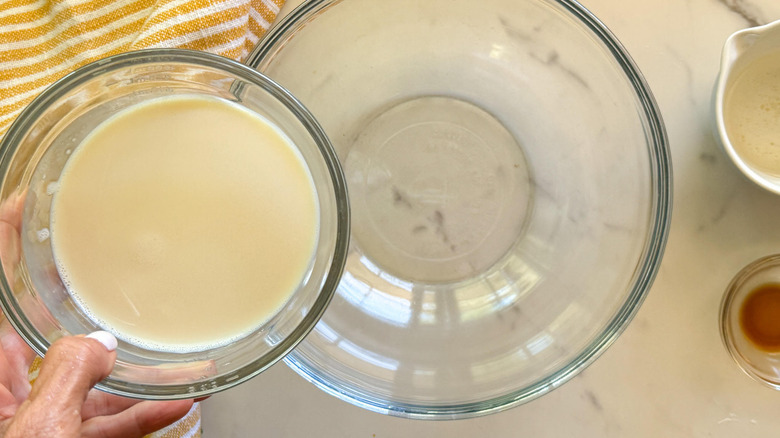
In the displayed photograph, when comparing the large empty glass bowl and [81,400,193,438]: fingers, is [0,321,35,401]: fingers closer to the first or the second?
[81,400,193,438]: fingers

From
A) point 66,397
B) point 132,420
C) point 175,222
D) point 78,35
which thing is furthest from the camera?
point 78,35

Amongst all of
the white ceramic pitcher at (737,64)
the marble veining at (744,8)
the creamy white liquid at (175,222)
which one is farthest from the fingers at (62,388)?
the marble veining at (744,8)

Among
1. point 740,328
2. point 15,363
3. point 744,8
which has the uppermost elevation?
point 744,8

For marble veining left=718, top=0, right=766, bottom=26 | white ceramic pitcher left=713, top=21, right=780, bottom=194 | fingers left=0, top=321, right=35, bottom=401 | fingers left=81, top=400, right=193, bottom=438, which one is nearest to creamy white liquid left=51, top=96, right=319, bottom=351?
fingers left=81, top=400, right=193, bottom=438

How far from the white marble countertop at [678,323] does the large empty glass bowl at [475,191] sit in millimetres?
138

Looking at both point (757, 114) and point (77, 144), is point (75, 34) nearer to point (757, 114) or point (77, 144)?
point (77, 144)

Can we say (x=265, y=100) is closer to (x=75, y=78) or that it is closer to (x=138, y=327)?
(x=75, y=78)

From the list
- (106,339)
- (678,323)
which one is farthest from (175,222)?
(678,323)

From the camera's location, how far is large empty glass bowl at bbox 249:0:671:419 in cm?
93

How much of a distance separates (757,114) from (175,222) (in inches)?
37.8

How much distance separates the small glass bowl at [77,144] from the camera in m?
0.74

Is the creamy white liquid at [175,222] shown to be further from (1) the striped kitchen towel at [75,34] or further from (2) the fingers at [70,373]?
(1) the striped kitchen towel at [75,34]

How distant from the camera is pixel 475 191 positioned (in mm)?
1062

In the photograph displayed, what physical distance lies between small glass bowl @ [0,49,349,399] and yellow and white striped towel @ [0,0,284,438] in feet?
0.68
